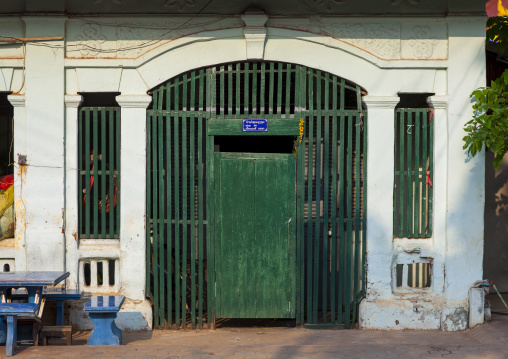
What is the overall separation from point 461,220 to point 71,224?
183 inches

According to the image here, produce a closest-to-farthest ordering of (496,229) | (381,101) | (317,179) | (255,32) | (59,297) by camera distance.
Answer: (59,297), (255,32), (381,101), (317,179), (496,229)

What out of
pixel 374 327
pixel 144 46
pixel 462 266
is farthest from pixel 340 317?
pixel 144 46

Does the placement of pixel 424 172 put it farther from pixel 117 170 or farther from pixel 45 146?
pixel 45 146

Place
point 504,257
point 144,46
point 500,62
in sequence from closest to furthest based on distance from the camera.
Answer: point 144,46 → point 500,62 → point 504,257

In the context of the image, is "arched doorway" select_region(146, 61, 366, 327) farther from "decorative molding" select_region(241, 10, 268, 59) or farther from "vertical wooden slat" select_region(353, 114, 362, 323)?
"decorative molding" select_region(241, 10, 268, 59)

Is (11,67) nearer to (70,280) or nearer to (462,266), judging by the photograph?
(70,280)

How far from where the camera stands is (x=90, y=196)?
8.73 metres

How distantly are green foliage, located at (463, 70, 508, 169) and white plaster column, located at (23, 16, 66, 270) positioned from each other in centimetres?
475

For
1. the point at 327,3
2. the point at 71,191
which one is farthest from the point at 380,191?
the point at 71,191

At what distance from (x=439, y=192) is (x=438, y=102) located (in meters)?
1.07

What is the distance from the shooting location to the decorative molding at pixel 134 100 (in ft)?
27.7

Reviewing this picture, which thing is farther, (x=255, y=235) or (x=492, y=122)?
(x=255, y=235)

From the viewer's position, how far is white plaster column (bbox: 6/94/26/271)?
8.48 metres

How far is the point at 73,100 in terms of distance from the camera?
27.7 feet
